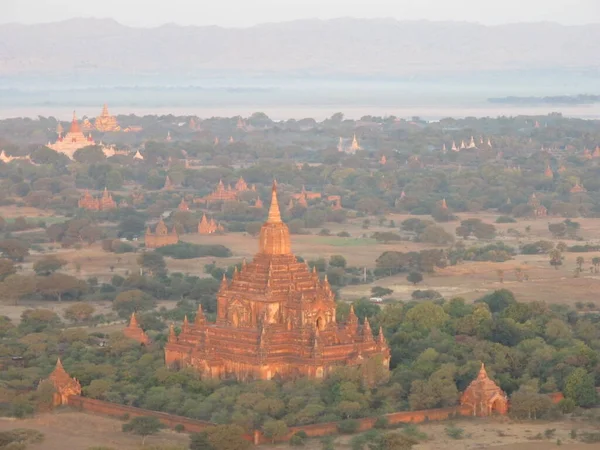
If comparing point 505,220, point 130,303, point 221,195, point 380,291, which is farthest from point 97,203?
point 130,303

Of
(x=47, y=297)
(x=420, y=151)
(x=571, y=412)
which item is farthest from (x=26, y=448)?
(x=420, y=151)

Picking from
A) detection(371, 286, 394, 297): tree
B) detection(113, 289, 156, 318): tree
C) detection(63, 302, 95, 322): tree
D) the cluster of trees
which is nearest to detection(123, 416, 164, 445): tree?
the cluster of trees

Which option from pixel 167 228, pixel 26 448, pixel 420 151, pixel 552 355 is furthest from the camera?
pixel 420 151

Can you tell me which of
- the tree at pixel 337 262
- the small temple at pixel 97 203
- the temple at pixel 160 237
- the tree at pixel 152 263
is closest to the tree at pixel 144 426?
the tree at pixel 152 263

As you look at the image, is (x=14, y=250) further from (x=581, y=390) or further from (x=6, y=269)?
(x=581, y=390)

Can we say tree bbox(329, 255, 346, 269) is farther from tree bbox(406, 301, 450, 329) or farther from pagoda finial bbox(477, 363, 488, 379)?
pagoda finial bbox(477, 363, 488, 379)

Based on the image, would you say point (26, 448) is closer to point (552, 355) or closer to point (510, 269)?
point (552, 355)
